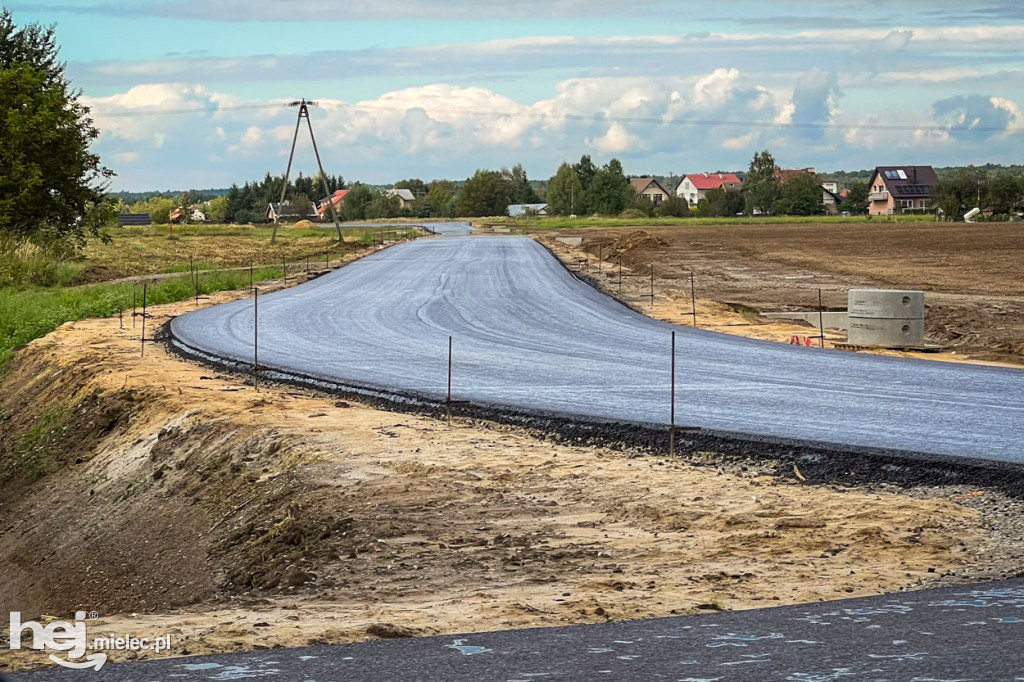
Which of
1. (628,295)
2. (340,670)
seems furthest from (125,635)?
(628,295)

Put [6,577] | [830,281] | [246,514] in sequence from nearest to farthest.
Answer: [246,514] → [6,577] → [830,281]

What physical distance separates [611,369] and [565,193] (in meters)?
Result: 174

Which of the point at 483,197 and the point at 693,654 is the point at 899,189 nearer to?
the point at 483,197

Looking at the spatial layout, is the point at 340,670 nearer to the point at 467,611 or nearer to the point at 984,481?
the point at 467,611

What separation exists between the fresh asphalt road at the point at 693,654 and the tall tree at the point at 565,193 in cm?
17751

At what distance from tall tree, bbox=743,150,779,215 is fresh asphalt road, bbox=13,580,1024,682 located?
175 meters

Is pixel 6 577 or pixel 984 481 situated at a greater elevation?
pixel 984 481

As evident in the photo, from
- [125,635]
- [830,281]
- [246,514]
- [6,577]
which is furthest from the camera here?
[830,281]

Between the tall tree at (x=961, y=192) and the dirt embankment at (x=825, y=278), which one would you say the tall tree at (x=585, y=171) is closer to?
the tall tree at (x=961, y=192)

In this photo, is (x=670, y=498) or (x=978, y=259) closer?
(x=670, y=498)

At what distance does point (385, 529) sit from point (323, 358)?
1170 cm

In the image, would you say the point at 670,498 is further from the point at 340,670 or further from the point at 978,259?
the point at 978,259

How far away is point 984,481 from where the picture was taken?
10727mm

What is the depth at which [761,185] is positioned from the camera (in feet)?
593
